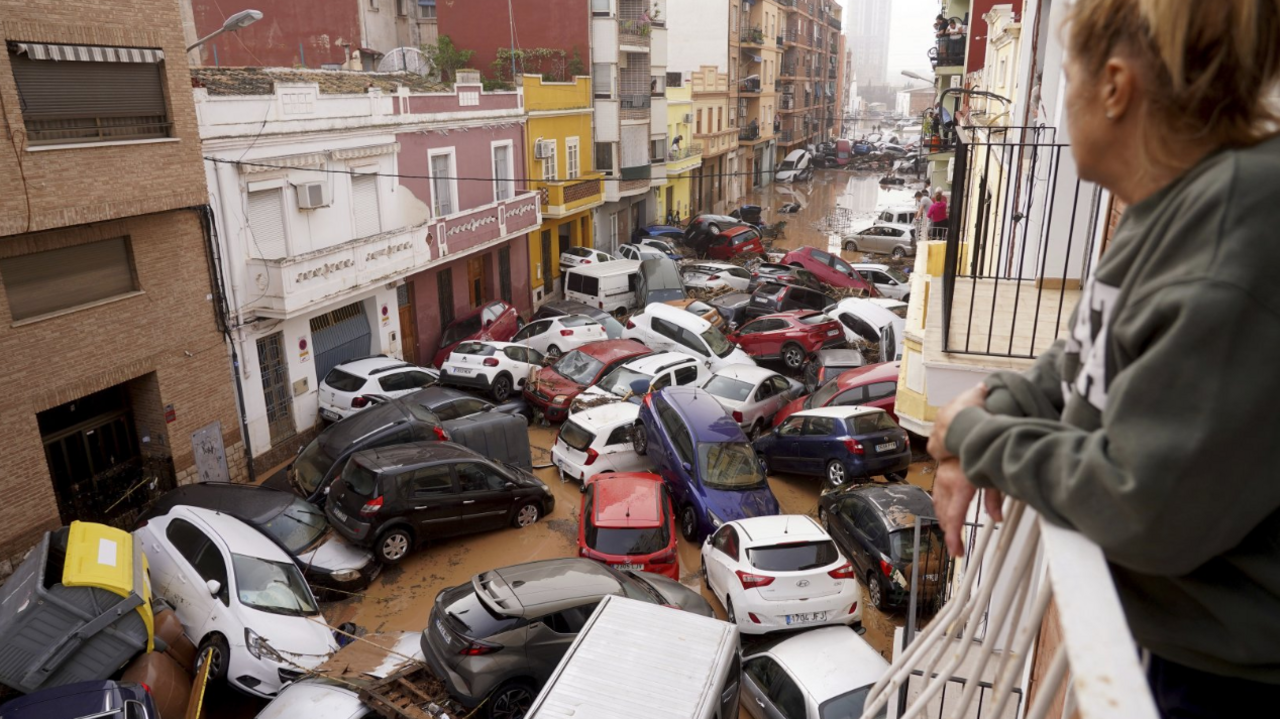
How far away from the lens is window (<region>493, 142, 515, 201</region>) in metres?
25.7

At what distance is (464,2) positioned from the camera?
97.8ft

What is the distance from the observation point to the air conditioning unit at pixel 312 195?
17203 millimetres

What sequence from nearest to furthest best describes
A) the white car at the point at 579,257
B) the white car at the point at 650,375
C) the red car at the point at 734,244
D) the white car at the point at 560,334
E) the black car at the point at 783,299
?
the white car at the point at 650,375, the white car at the point at 560,334, the black car at the point at 783,299, the white car at the point at 579,257, the red car at the point at 734,244

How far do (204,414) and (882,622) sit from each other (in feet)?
38.1

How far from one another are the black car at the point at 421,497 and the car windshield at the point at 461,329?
31.3 ft

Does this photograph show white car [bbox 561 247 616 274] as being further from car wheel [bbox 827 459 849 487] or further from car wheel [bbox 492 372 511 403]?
car wheel [bbox 827 459 849 487]

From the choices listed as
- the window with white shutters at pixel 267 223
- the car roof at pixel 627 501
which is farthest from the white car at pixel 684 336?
the window with white shutters at pixel 267 223

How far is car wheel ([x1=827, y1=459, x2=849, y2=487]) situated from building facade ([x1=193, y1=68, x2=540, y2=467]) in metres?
10.2

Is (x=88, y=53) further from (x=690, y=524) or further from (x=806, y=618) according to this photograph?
(x=806, y=618)

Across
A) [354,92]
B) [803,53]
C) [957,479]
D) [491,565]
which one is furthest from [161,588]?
[803,53]

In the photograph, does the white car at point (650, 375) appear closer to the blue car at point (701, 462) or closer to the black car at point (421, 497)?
the blue car at point (701, 462)

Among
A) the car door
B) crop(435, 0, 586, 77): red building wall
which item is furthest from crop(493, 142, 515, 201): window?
the car door

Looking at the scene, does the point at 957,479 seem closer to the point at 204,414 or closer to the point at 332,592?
the point at 332,592

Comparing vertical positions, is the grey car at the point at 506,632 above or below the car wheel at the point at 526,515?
above
